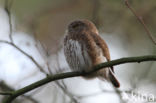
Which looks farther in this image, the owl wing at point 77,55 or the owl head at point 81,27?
the owl head at point 81,27

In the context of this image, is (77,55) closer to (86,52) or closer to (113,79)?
(86,52)

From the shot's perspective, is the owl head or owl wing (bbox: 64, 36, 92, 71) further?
the owl head

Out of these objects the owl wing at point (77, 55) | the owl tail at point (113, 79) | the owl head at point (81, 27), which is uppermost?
the owl head at point (81, 27)

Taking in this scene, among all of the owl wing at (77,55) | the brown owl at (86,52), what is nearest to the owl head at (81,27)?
the brown owl at (86,52)

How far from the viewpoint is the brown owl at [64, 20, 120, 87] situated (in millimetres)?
4387

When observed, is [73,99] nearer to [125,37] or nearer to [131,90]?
[131,90]

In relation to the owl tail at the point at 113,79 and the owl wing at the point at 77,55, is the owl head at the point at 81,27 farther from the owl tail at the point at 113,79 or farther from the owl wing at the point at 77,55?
the owl tail at the point at 113,79

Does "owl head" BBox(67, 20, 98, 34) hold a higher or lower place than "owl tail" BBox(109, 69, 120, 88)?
higher

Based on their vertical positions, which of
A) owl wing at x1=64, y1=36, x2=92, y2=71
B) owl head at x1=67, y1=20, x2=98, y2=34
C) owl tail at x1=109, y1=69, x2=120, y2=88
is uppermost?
owl head at x1=67, y1=20, x2=98, y2=34

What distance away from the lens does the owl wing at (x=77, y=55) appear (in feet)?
14.3

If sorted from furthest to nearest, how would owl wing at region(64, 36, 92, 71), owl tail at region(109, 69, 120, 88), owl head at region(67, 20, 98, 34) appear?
owl head at region(67, 20, 98, 34) < owl tail at region(109, 69, 120, 88) < owl wing at region(64, 36, 92, 71)

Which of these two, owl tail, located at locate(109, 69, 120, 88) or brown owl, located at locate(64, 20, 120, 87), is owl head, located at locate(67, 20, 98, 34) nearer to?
brown owl, located at locate(64, 20, 120, 87)

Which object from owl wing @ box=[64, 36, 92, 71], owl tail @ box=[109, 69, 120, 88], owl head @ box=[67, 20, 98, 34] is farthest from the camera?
owl head @ box=[67, 20, 98, 34]

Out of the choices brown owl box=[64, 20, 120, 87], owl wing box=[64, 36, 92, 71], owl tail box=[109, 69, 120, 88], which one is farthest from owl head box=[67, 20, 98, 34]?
owl tail box=[109, 69, 120, 88]
